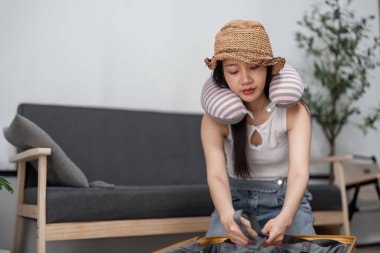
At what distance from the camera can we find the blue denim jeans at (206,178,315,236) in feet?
5.66

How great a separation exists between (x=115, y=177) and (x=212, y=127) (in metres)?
1.34

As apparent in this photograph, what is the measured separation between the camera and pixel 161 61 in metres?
3.46

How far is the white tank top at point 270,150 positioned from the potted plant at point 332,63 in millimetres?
2165

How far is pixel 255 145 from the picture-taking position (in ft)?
5.79

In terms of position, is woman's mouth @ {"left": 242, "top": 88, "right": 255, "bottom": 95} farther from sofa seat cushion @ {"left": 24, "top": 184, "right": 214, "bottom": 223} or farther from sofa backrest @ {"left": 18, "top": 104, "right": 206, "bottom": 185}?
sofa backrest @ {"left": 18, "top": 104, "right": 206, "bottom": 185}

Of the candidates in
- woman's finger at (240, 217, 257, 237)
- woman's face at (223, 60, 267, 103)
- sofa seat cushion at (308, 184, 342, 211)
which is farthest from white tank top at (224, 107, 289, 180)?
sofa seat cushion at (308, 184, 342, 211)

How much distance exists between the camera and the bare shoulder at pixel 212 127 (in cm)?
174

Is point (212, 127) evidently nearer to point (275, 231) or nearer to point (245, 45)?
point (245, 45)

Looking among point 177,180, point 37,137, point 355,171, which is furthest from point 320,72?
point 37,137

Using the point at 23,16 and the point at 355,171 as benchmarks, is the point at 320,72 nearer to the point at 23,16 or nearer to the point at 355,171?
the point at 355,171

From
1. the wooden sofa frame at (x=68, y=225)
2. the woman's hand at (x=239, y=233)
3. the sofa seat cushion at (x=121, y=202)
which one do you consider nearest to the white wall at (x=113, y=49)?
the wooden sofa frame at (x=68, y=225)

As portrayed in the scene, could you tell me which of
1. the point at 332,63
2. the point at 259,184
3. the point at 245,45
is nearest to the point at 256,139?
the point at 259,184

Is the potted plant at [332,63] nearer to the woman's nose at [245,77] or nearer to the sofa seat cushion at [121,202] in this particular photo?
the sofa seat cushion at [121,202]

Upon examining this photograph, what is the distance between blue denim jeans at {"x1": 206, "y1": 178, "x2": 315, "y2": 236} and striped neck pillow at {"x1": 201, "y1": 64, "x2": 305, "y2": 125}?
27 cm
